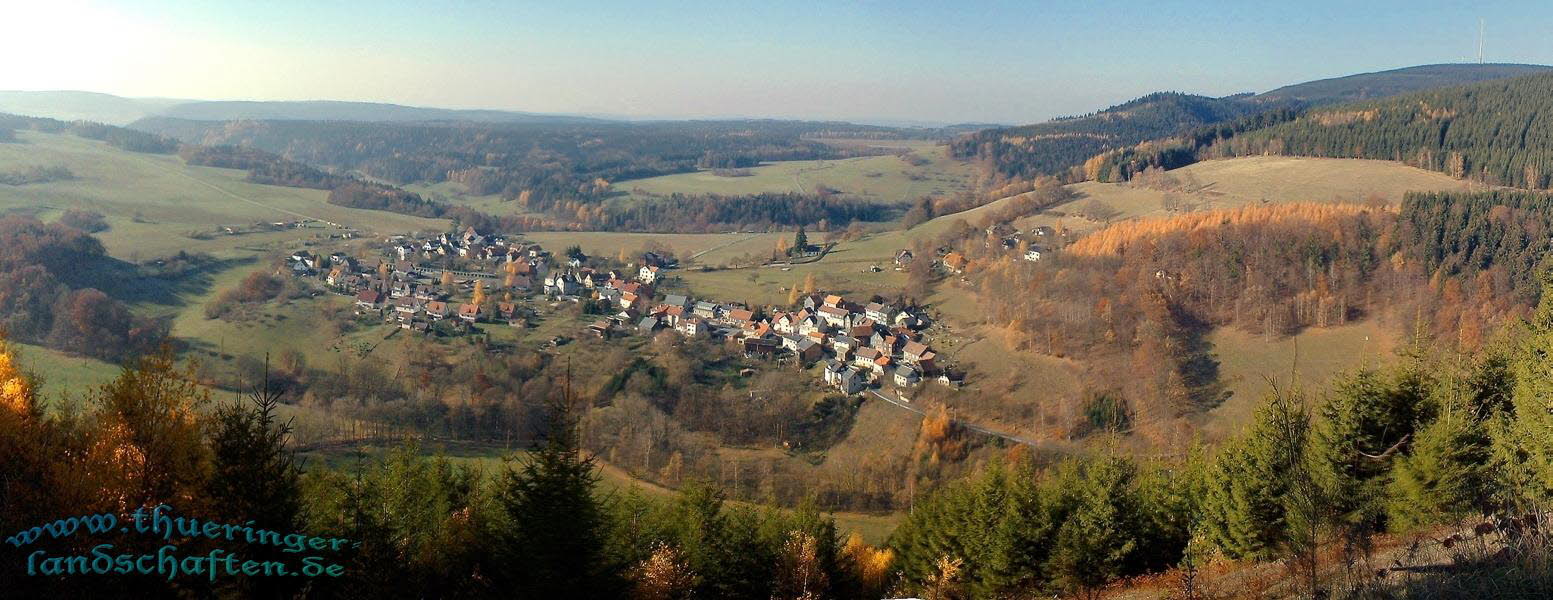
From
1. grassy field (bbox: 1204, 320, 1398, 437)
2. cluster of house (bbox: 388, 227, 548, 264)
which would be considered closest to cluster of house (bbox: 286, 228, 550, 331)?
cluster of house (bbox: 388, 227, 548, 264)

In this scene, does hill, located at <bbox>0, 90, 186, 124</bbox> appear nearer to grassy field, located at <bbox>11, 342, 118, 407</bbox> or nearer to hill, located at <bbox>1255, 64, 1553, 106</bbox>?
grassy field, located at <bbox>11, 342, 118, 407</bbox>

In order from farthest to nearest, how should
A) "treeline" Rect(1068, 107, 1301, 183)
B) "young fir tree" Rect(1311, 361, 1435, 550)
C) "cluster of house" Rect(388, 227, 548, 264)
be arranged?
"treeline" Rect(1068, 107, 1301, 183)
"cluster of house" Rect(388, 227, 548, 264)
"young fir tree" Rect(1311, 361, 1435, 550)

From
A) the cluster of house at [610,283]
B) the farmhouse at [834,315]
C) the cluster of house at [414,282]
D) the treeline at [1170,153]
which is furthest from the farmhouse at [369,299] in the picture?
the treeline at [1170,153]

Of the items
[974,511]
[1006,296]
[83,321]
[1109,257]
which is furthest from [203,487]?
[1109,257]

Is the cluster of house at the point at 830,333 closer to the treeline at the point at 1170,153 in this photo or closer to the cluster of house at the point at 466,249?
the cluster of house at the point at 466,249

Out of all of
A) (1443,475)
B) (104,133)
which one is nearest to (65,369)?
(1443,475)

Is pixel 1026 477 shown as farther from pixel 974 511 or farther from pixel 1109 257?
pixel 1109 257
